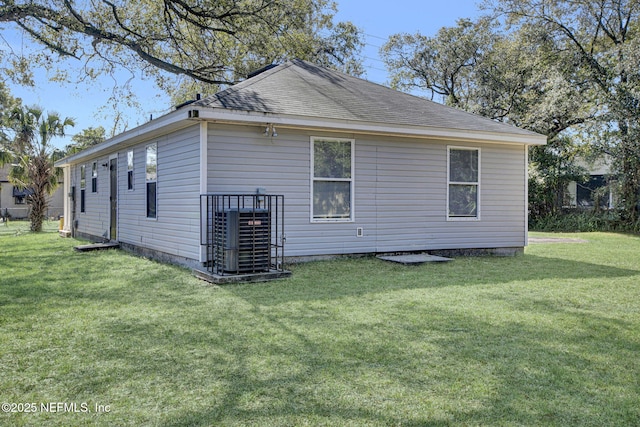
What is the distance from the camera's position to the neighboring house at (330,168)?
7172 mm

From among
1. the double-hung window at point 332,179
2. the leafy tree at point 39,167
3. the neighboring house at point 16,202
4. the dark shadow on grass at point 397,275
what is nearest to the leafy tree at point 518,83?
the dark shadow on grass at point 397,275

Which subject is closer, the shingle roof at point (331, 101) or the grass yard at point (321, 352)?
the grass yard at point (321, 352)

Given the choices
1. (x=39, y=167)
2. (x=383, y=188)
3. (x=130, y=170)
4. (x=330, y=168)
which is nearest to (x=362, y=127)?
(x=330, y=168)

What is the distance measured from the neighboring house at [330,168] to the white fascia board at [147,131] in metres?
0.04

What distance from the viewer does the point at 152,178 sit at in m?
8.89

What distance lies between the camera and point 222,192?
23.2 ft

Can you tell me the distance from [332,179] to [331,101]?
141cm

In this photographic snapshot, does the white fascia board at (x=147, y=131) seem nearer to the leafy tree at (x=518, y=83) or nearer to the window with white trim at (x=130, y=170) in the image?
the window with white trim at (x=130, y=170)

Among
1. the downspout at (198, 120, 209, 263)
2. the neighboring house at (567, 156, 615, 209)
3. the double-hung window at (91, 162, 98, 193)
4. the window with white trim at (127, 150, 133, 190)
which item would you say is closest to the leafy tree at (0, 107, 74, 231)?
the double-hung window at (91, 162, 98, 193)

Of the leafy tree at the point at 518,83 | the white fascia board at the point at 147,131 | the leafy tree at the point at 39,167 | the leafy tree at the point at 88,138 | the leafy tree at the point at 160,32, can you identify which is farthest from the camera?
the leafy tree at the point at 88,138

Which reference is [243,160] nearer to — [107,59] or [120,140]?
[120,140]

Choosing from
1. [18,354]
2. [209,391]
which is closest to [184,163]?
[18,354]

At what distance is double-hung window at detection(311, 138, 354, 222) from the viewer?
7.87m

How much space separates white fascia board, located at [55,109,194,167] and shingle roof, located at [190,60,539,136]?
16.8 inches
